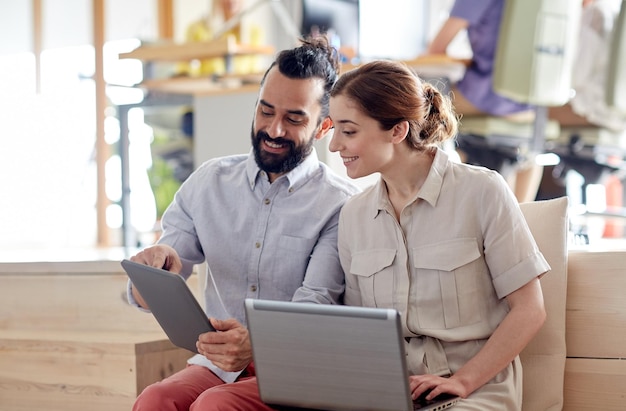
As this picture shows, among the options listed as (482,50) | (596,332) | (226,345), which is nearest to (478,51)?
(482,50)

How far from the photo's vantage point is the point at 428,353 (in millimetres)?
1503

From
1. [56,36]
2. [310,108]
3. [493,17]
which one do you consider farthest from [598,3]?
[56,36]

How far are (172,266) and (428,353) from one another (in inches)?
22.3

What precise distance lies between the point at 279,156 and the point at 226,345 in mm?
443

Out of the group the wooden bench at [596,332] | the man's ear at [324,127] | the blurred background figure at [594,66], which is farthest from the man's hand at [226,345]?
the blurred background figure at [594,66]

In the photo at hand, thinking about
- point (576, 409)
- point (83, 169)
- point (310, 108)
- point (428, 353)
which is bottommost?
point (83, 169)

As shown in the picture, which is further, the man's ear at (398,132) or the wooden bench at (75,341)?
the wooden bench at (75,341)

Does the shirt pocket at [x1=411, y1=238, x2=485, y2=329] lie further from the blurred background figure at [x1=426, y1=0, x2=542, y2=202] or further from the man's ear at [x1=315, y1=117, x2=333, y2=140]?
the blurred background figure at [x1=426, y1=0, x2=542, y2=202]

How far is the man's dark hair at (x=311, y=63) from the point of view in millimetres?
1776

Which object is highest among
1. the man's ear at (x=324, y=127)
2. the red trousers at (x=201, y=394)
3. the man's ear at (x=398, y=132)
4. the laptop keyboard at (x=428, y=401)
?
the man's ear at (x=398, y=132)

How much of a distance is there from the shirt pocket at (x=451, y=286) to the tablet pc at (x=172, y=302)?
1.26ft

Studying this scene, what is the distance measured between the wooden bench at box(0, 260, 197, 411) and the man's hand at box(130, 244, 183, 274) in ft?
1.23

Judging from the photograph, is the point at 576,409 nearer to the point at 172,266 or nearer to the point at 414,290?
the point at 414,290

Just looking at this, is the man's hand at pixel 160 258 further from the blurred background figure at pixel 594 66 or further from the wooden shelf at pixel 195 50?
the blurred background figure at pixel 594 66
